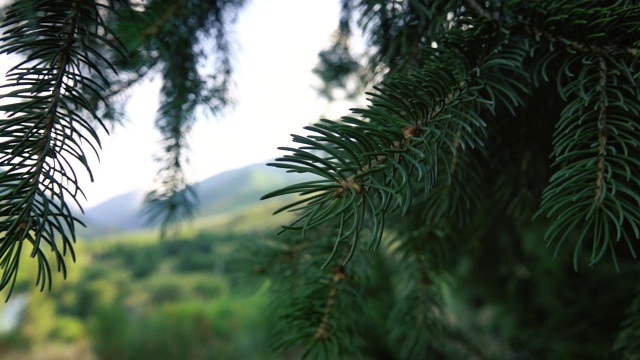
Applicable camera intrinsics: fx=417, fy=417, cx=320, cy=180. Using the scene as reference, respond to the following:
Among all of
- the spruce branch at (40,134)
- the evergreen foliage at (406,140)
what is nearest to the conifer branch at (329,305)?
the evergreen foliage at (406,140)

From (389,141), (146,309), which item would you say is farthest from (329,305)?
(146,309)

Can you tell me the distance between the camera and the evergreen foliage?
13cm

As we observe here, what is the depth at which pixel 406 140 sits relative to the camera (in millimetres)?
139

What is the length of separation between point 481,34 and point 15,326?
4.18 meters

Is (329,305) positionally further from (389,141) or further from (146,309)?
(146,309)

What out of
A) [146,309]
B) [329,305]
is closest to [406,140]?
[329,305]

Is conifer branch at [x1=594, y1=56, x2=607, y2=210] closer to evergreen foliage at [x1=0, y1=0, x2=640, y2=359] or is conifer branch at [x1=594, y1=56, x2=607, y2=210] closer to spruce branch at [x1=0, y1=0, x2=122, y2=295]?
evergreen foliage at [x1=0, y1=0, x2=640, y2=359]

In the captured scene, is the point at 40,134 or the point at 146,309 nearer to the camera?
the point at 40,134

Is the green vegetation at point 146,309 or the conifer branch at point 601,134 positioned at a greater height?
the conifer branch at point 601,134

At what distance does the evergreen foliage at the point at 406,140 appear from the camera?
0.13 metres

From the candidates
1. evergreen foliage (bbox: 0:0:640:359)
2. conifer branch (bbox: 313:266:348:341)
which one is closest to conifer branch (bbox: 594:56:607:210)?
evergreen foliage (bbox: 0:0:640:359)

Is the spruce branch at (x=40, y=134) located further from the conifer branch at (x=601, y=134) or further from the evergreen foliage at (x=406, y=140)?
the conifer branch at (x=601, y=134)

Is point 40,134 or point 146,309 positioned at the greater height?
point 40,134

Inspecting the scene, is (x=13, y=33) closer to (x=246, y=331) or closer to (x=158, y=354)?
(x=246, y=331)
